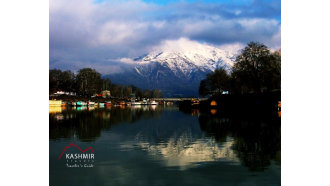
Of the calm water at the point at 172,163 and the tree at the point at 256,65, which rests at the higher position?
the tree at the point at 256,65

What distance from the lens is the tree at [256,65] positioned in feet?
365

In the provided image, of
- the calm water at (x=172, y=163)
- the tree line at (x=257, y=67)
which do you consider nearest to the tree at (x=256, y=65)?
the tree line at (x=257, y=67)

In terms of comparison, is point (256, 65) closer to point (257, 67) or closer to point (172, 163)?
point (257, 67)

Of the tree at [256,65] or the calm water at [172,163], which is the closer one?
the calm water at [172,163]

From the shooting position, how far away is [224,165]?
24.1 m

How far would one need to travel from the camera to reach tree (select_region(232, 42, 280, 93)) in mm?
111325

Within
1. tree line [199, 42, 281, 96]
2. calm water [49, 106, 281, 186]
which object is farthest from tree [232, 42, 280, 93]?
calm water [49, 106, 281, 186]

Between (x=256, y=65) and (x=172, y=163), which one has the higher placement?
(x=256, y=65)

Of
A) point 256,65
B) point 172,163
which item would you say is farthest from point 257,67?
point 172,163

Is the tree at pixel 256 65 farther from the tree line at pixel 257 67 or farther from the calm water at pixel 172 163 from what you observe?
the calm water at pixel 172 163

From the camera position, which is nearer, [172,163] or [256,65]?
[172,163]

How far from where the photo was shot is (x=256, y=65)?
115 metres
